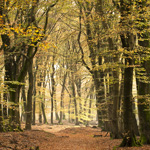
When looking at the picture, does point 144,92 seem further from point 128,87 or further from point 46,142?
point 46,142

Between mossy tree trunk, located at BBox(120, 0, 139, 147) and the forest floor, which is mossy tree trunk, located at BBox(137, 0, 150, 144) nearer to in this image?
mossy tree trunk, located at BBox(120, 0, 139, 147)

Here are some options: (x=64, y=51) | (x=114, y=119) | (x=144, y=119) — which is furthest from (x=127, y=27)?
(x=64, y=51)

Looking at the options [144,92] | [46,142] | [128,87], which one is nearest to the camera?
[128,87]

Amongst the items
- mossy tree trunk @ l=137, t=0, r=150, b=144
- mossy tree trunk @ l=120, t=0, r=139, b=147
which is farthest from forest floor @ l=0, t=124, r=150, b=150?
mossy tree trunk @ l=137, t=0, r=150, b=144

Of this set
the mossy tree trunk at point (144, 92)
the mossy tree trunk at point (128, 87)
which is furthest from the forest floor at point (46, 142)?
the mossy tree trunk at point (144, 92)

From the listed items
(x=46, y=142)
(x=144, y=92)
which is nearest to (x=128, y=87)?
(x=144, y=92)

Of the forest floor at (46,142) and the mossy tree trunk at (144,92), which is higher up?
the mossy tree trunk at (144,92)

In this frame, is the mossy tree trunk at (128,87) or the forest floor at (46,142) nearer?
the mossy tree trunk at (128,87)

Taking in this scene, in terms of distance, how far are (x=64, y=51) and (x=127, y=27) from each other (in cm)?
2342

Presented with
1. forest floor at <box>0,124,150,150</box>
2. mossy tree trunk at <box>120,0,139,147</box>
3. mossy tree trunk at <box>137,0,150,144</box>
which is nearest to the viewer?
mossy tree trunk at <box>120,0,139,147</box>

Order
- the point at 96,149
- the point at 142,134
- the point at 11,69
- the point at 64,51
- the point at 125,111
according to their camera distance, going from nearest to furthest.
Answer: the point at 125,111
the point at 142,134
the point at 96,149
the point at 11,69
the point at 64,51

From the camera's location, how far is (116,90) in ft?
42.1

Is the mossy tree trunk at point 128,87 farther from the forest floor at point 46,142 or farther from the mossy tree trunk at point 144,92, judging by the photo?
the mossy tree trunk at point 144,92

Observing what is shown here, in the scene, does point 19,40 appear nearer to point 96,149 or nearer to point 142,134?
point 96,149
